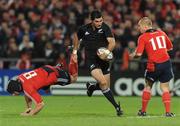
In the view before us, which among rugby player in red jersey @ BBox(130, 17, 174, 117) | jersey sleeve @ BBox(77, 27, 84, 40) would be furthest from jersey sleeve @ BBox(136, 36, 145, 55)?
jersey sleeve @ BBox(77, 27, 84, 40)

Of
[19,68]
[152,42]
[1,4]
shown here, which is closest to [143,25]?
[152,42]

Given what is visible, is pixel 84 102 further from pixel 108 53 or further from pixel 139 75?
pixel 108 53

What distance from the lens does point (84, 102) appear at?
21219 mm

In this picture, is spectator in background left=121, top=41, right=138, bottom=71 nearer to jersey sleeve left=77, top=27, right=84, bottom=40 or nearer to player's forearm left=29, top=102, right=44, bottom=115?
jersey sleeve left=77, top=27, right=84, bottom=40

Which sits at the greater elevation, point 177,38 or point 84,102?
point 177,38

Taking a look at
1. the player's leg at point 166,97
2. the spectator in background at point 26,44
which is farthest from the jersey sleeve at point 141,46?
the spectator in background at point 26,44

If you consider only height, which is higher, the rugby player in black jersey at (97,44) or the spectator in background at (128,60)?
the rugby player in black jersey at (97,44)

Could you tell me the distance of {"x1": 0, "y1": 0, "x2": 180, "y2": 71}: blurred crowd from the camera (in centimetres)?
2547

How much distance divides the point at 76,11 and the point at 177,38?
166 inches

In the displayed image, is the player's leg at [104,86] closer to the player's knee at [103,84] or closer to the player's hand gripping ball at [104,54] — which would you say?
the player's knee at [103,84]

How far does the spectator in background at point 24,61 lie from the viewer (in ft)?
83.0

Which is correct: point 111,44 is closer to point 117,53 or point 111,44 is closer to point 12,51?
point 117,53

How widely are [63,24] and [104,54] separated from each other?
1135 cm

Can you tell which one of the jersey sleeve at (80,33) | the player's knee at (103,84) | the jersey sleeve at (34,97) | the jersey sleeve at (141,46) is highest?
the jersey sleeve at (80,33)
